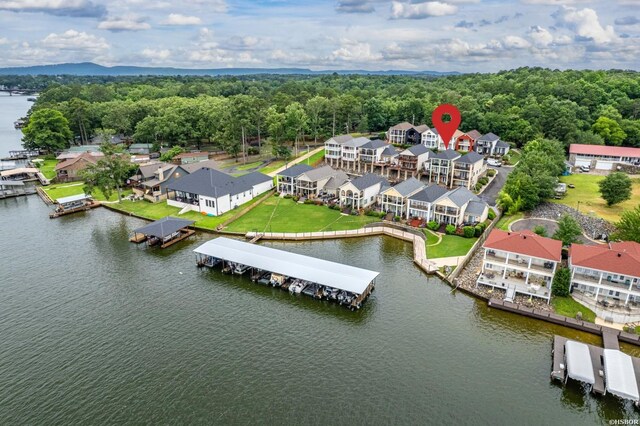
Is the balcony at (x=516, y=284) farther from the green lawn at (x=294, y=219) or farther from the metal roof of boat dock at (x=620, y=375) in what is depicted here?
the green lawn at (x=294, y=219)

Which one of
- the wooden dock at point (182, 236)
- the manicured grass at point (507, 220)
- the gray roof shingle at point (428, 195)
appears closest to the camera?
the wooden dock at point (182, 236)

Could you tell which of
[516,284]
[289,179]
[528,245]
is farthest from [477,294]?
[289,179]

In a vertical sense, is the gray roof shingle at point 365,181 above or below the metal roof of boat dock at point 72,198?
above

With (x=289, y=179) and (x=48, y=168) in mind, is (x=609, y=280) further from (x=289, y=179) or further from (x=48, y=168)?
(x=48, y=168)

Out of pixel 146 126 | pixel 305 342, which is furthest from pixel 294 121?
pixel 305 342

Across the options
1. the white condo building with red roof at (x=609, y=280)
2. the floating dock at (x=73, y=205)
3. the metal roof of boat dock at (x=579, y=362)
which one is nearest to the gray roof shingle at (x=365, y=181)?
the white condo building with red roof at (x=609, y=280)

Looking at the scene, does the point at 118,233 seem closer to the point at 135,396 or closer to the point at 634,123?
the point at 135,396

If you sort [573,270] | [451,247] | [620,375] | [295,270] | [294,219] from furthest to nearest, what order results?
[294,219], [451,247], [295,270], [573,270], [620,375]
